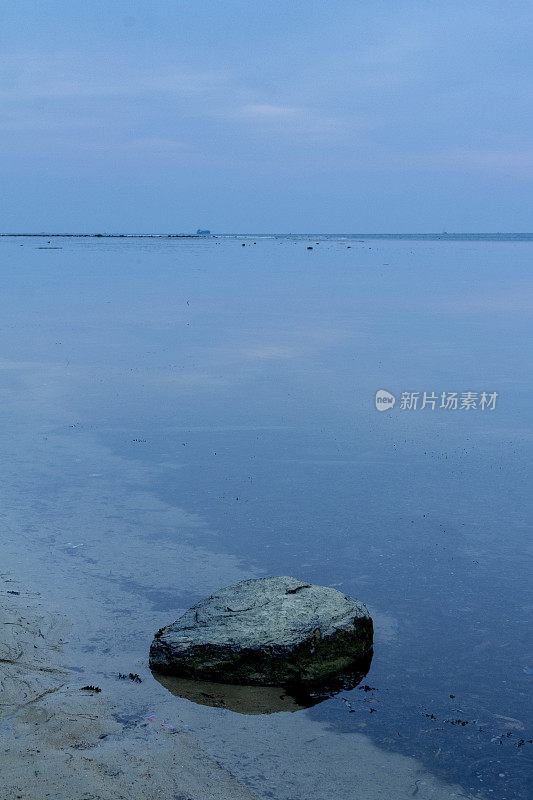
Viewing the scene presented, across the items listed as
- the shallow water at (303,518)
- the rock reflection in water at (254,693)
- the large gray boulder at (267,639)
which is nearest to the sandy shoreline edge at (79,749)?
the shallow water at (303,518)

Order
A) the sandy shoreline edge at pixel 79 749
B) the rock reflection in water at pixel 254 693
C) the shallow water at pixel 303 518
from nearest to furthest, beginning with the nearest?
the sandy shoreline edge at pixel 79 749 < the shallow water at pixel 303 518 < the rock reflection in water at pixel 254 693

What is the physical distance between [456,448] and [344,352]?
1237 centimetres

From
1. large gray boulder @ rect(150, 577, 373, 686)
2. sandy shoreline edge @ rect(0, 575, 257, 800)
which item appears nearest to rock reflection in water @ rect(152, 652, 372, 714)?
large gray boulder @ rect(150, 577, 373, 686)

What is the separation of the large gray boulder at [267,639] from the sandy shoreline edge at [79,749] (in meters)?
0.86

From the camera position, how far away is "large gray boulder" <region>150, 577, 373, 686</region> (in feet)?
25.8

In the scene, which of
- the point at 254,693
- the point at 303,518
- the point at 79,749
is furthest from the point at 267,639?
the point at 303,518

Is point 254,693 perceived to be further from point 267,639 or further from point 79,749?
point 79,749

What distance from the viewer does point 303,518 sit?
12.1 m

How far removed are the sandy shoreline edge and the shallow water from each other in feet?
0.79

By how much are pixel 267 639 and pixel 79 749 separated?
2106mm

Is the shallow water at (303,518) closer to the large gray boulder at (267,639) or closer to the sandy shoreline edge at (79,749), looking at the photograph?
the sandy shoreline edge at (79,749)

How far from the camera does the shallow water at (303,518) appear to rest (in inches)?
286

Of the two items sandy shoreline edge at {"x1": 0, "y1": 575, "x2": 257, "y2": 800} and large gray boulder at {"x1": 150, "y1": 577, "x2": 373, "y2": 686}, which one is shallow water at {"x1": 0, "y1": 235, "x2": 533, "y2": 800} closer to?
sandy shoreline edge at {"x1": 0, "y1": 575, "x2": 257, "y2": 800}

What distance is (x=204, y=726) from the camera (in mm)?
7230
